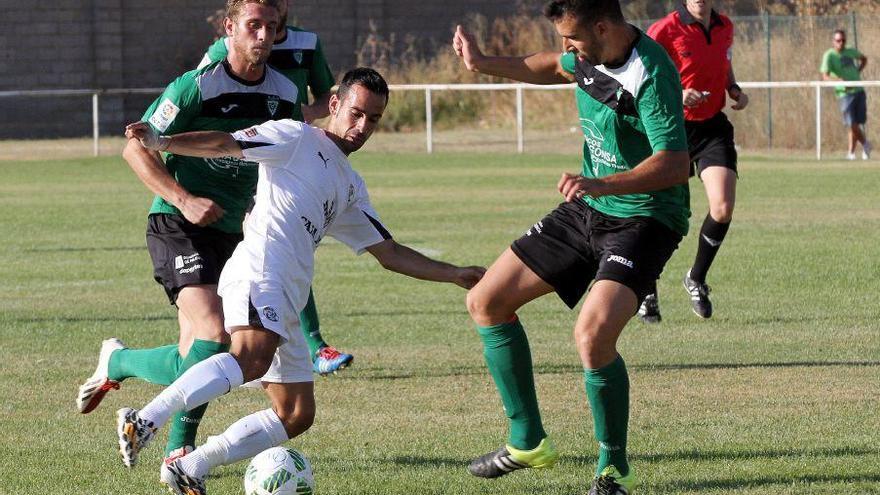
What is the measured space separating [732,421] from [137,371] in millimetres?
2660

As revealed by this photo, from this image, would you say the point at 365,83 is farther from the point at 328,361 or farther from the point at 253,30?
the point at 328,361

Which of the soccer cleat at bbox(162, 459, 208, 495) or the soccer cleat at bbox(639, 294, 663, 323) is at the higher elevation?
the soccer cleat at bbox(162, 459, 208, 495)

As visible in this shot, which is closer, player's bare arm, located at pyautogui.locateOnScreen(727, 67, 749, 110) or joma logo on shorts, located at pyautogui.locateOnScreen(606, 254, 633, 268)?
joma logo on shorts, located at pyautogui.locateOnScreen(606, 254, 633, 268)

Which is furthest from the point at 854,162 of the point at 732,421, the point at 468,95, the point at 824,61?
the point at 732,421

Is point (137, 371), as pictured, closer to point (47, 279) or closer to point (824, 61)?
point (47, 279)

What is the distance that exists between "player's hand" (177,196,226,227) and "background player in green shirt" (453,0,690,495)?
108 cm

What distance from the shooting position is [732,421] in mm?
7129

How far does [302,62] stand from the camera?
8.33 meters

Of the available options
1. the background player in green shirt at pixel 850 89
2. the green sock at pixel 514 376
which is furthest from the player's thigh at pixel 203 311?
the background player in green shirt at pixel 850 89

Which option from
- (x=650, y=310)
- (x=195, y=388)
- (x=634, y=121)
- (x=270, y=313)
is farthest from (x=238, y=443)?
(x=650, y=310)

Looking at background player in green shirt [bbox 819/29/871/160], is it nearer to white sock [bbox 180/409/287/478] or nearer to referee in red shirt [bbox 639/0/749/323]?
referee in red shirt [bbox 639/0/749/323]

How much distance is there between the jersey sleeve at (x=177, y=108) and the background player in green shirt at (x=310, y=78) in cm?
135

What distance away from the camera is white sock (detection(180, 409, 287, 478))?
17.7 feet

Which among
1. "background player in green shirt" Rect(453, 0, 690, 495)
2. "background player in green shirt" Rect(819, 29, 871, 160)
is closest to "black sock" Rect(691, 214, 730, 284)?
"background player in green shirt" Rect(453, 0, 690, 495)
